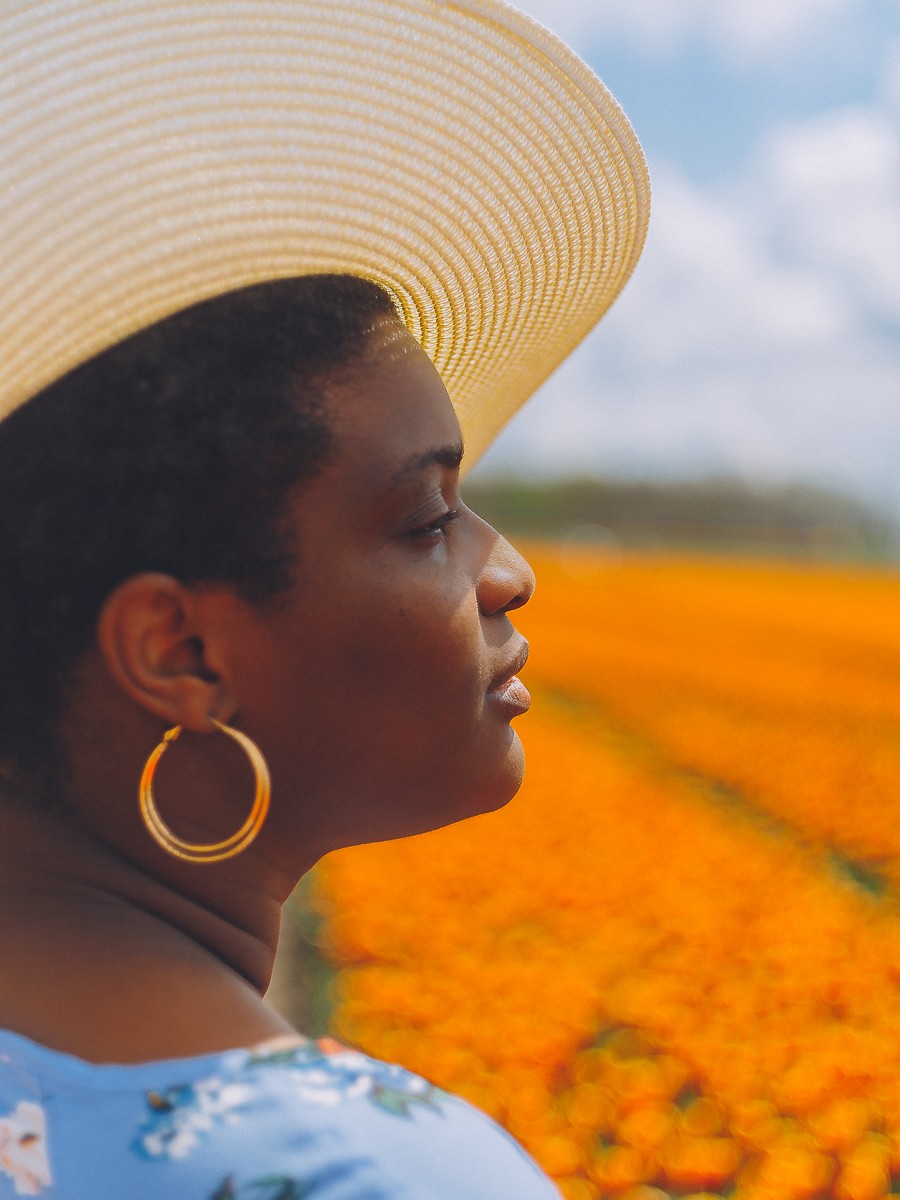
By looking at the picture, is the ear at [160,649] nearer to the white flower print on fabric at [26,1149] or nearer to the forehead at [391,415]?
the forehead at [391,415]

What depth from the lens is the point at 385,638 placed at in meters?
1.27

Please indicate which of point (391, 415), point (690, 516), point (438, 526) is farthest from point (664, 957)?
point (690, 516)

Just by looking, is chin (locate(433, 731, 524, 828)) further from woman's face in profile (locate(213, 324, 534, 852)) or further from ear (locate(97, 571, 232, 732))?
ear (locate(97, 571, 232, 732))

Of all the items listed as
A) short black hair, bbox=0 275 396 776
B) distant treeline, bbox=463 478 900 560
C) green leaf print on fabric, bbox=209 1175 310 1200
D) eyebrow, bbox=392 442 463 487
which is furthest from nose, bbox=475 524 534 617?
distant treeline, bbox=463 478 900 560

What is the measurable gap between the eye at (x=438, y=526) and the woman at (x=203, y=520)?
0.04ft

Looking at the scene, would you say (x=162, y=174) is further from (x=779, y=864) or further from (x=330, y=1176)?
(x=779, y=864)

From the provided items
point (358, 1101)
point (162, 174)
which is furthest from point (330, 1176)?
point (162, 174)

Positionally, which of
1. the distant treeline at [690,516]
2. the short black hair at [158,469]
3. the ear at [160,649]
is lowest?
the ear at [160,649]

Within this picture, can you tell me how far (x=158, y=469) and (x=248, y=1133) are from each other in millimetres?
607

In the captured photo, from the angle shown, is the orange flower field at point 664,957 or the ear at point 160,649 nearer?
the ear at point 160,649

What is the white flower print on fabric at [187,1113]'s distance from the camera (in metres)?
0.94

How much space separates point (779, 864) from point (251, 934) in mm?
5090

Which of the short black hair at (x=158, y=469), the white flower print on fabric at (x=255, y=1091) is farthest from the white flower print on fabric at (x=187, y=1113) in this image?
the short black hair at (x=158, y=469)

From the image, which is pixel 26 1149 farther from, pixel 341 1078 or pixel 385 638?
pixel 385 638
